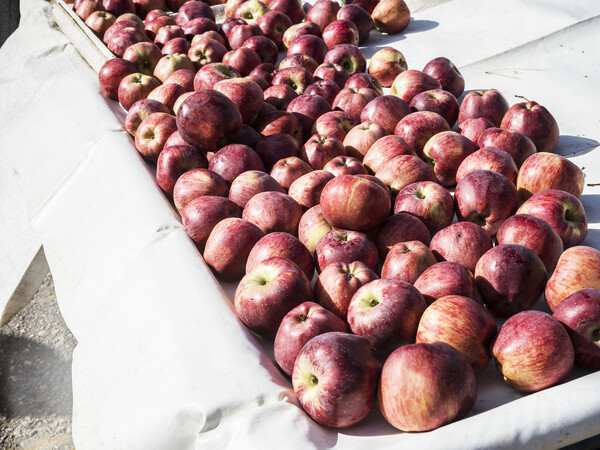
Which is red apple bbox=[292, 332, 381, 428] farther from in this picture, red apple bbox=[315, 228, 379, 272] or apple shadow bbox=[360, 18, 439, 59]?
apple shadow bbox=[360, 18, 439, 59]

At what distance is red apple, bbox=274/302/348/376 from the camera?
178cm

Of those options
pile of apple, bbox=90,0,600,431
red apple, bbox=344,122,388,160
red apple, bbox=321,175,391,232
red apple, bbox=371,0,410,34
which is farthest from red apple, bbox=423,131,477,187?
red apple, bbox=371,0,410,34

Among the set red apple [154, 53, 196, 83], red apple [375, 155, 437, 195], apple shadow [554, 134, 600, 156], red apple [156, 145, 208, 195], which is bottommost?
apple shadow [554, 134, 600, 156]

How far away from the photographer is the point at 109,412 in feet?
6.19

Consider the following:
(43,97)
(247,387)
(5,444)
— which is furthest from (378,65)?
(5,444)

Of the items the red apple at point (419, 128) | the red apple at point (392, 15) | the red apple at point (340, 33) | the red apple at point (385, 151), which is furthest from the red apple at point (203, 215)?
the red apple at point (392, 15)

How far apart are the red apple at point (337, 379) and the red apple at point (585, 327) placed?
2.03 feet

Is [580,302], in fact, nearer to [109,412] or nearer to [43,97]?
[109,412]

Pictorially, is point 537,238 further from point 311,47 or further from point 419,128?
point 311,47

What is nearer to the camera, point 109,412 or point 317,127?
point 109,412

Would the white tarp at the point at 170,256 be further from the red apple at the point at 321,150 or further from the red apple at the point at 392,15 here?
the red apple at the point at 321,150

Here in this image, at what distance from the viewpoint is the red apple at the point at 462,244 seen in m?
2.11

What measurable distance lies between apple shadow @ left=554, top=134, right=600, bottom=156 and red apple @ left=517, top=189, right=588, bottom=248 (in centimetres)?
74

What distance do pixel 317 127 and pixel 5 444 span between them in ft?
8.04
